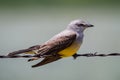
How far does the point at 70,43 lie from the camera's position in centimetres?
648

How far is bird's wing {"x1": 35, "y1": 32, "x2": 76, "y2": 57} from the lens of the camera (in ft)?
19.5

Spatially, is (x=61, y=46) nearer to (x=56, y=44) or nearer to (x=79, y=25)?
(x=56, y=44)

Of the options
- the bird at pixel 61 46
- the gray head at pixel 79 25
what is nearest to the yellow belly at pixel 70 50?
the bird at pixel 61 46

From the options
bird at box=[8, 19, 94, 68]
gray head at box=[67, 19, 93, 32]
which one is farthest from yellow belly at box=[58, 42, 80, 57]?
gray head at box=[67, 19, 93, 32]

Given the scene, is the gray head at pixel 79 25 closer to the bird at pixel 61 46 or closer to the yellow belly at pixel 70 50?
the bird at pixel 61 46

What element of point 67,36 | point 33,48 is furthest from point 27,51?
point 67,36

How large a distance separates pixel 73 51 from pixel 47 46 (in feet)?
1.16

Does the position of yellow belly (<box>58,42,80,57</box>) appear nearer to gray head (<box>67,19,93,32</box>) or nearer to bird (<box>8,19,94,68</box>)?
bird (<box>8,19,94,68</box>)

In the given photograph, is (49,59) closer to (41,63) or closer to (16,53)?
(41,63)

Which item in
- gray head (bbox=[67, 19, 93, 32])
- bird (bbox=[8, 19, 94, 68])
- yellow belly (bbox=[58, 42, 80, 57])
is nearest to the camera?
bird (bbox=[8, 19, 94, 68])

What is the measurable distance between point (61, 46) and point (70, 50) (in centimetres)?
11

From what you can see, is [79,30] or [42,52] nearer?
[42,52]

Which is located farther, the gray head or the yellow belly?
the gray head

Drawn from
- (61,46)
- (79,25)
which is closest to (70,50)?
(61,46)
